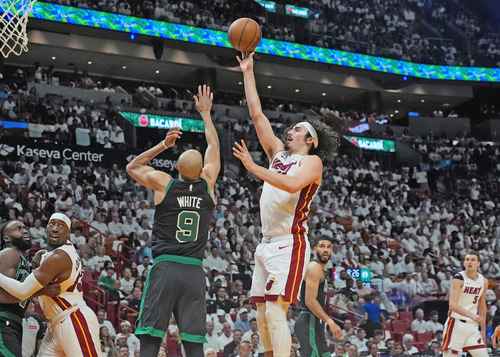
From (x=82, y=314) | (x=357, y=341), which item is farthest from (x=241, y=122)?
(x=82, y=314)

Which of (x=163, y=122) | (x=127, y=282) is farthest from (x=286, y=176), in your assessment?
(x=163, y=122)

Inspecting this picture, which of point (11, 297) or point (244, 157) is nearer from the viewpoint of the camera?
point (244, 157)

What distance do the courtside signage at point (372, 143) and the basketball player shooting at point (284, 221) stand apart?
892 inches

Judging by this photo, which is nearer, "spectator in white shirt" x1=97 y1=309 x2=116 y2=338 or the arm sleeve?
the arm sleeve

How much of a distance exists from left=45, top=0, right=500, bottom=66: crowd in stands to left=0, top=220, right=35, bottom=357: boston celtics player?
21441mm

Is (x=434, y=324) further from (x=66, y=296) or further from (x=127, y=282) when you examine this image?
(x=66, y=296)

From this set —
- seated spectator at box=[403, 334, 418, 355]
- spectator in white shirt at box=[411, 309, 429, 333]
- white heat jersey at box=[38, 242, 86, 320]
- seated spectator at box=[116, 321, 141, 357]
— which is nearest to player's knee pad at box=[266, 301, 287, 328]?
white heat jersey at box=[38, 242, 86, 320]

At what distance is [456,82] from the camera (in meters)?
34.1

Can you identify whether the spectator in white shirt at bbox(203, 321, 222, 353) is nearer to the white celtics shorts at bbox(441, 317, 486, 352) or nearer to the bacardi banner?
the white celtics shorts at bbox(441, 317, 486, 352)

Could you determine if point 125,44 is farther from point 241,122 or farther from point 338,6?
point 338,6

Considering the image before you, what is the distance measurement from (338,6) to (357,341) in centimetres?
2338

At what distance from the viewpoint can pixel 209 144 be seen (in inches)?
257

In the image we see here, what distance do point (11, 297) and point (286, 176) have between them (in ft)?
7.69

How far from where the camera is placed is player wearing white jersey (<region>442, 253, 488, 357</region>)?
967 centimetres
